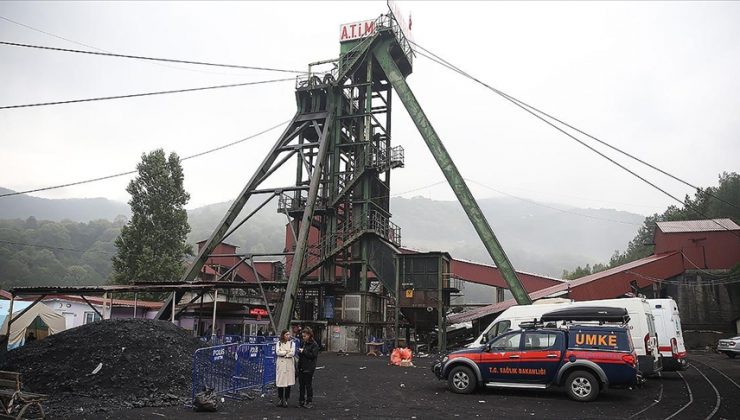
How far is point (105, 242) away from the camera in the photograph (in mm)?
114750

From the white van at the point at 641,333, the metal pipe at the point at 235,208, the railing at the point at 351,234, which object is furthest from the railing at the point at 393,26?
the white van at the point at 641,333

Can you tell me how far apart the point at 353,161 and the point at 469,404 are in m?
25.4

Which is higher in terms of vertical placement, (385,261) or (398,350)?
(385,261)

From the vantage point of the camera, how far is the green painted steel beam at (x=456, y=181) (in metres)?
26.4

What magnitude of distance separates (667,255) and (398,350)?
29.5m

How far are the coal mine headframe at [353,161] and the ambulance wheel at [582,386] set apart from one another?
17.0 m

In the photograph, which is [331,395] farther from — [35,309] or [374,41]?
[374,41]

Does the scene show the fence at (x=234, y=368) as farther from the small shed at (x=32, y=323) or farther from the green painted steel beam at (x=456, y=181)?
the small shed at (x=32, y=323)

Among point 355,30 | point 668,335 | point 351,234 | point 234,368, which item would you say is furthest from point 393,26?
point 234,368

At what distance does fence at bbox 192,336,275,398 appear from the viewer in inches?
470

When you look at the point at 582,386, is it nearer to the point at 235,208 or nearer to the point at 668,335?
the point at 668,335

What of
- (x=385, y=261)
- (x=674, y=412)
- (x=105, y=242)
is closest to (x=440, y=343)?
(x=385, y=261)

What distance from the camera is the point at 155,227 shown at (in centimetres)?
4591

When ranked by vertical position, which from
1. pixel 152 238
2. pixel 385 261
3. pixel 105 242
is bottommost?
pixel 385 261
